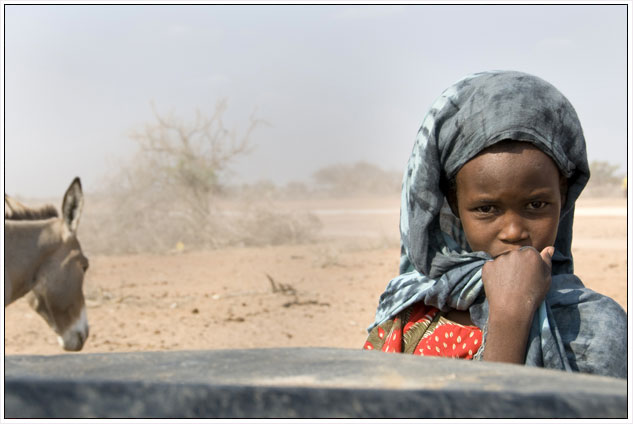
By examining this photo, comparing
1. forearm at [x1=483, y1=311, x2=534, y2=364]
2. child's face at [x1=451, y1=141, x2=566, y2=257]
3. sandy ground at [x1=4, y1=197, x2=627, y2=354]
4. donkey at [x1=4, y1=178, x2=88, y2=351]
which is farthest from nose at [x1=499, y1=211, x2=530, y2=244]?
sandy ground at [x1=4, y1=197, x2=627, y2=354]

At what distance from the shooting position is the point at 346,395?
733 mm

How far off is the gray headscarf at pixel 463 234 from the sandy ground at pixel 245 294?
5.62 m

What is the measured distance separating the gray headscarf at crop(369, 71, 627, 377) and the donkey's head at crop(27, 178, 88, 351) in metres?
4.00

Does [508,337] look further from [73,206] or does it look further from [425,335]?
[73,206]

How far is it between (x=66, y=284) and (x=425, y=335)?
4.17 metres

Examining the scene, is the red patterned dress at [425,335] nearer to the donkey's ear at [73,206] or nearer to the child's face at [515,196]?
the child's face at [515,196]

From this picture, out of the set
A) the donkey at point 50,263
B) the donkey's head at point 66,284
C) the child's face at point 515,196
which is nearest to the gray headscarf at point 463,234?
the child's face at point 515,196

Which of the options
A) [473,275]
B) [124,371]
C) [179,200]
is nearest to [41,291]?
[473,275]

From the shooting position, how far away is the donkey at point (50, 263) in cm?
510

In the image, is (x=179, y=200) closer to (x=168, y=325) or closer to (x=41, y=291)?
(x=168, y=325)

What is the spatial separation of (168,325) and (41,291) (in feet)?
10.3

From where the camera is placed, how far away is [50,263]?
5.33 metres

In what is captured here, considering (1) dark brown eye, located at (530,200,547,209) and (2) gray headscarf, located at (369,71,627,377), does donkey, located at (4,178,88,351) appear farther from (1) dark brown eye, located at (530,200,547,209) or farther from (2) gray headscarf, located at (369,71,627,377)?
(1) dark brown eye, located at (530,200,547,209)

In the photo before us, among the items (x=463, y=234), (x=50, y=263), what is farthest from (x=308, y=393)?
(x=50, y=263)
